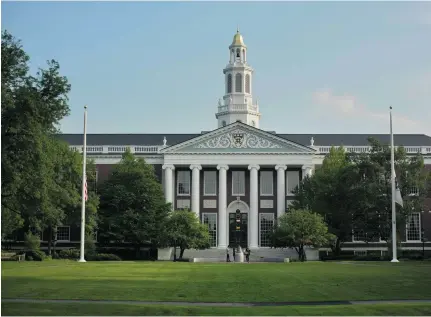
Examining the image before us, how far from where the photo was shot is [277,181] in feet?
302

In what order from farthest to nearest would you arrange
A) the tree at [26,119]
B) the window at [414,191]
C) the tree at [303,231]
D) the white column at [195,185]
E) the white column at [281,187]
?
the white column at [195,185]
the white column at [281,187]
the window at [414,191]
the tree at [303,231]
the tree at [26,119]

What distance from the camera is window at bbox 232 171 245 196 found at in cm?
9288

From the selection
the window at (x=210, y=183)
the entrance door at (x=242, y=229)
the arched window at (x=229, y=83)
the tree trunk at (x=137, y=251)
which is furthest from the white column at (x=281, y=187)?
the tree trunk at (x=137, y=251)

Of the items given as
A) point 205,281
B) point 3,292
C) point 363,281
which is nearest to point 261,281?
point 205,281

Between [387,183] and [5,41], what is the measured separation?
152ft

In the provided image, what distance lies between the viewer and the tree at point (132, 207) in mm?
79188

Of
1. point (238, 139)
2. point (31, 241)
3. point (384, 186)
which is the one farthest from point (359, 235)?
point (31, 241)

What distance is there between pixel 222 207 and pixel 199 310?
71.3 metres

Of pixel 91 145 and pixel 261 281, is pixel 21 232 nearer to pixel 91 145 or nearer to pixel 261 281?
pixel 91 145

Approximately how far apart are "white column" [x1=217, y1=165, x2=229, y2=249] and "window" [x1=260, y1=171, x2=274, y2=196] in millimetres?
5326

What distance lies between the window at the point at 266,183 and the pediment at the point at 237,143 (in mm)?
3569

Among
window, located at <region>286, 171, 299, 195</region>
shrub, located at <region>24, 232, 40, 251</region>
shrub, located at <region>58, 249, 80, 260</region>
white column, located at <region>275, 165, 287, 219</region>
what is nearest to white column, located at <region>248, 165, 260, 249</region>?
white column, located at <region>275, 165, 287, 219</region>

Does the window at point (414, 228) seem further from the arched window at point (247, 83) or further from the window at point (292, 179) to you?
the arched window at point (247, 83)

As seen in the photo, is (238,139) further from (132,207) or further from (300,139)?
(132,207)
